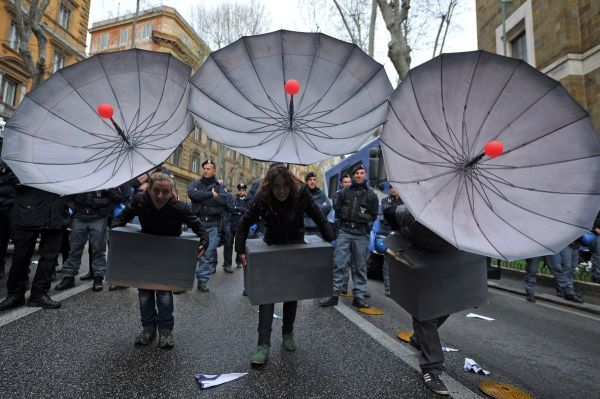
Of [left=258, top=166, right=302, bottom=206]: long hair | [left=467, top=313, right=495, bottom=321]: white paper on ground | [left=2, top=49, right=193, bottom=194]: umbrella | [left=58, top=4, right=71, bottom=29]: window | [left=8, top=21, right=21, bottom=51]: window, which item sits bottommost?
[left=467, top=313, right=495, bottom=321]: white paper on ground

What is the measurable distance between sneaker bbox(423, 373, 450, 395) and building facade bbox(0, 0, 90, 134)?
21.6 m

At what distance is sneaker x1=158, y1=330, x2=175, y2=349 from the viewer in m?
3.36

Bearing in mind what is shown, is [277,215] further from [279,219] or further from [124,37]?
[124,37]

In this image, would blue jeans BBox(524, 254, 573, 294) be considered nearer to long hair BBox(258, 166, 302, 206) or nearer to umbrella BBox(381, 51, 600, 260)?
umbrella BBox(381, 51, 600, 260)

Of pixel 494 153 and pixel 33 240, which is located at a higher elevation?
pixel 494 153

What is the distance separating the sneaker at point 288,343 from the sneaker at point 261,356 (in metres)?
0.31

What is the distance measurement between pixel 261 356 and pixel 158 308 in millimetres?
1111

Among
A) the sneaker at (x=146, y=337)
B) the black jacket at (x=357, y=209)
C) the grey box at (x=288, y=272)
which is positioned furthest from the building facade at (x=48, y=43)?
the grey box at (x=288, y=272)

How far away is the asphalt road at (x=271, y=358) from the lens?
2661mm

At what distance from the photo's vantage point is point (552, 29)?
1428cm

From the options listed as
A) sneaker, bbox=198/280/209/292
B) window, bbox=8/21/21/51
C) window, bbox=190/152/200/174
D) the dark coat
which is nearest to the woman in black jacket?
sneaker, bbox=198/280/209/292

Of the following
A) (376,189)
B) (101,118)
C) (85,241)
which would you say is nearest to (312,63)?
(101,118)

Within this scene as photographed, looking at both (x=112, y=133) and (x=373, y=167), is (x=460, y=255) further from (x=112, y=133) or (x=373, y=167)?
(x=373, y=167)

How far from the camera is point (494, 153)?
2377 millimetres
